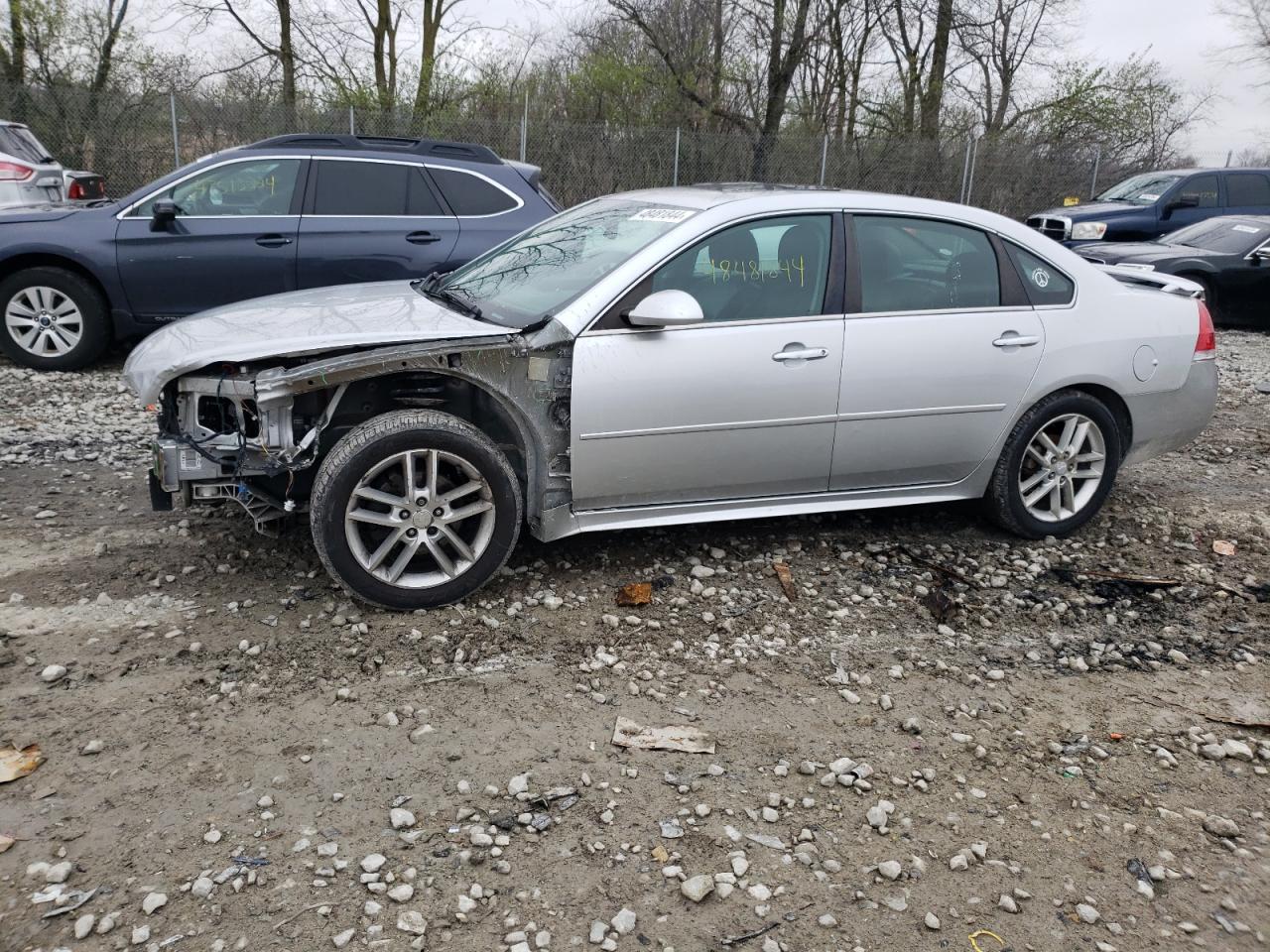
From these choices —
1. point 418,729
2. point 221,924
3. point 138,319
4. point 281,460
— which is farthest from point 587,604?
point 138,319

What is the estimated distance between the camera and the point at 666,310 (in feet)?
12.6

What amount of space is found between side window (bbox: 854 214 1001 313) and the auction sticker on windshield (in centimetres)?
78

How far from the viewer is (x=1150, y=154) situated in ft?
75.0

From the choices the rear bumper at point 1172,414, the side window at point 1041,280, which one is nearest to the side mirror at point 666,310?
the side window at point 1041,280

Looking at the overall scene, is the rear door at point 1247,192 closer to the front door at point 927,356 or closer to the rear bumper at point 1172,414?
the rear bumper at point 1172,414

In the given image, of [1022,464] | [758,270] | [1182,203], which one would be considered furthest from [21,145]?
[1182,203]

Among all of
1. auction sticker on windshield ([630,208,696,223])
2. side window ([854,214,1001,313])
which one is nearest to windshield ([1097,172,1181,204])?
side window ([854,214,1001,313])

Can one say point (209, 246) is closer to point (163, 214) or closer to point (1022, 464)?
point (163, 214)

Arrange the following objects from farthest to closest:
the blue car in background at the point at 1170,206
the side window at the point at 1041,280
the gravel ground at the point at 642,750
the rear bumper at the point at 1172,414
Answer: the blue car in background at the point at 1170,206, the rear bumper at the point at 1172,414, the side window at the point at 1041,280, the gravel ground at the point at 642,750

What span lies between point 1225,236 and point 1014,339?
8.87 meters

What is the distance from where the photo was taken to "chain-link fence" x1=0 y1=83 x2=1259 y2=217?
14039 mm

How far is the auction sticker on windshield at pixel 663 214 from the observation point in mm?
4297

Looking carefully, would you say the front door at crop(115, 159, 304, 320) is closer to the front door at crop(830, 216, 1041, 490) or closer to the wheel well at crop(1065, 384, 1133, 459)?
the front door at crop(830, 216, 1041, 490)

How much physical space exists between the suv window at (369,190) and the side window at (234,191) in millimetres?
275
